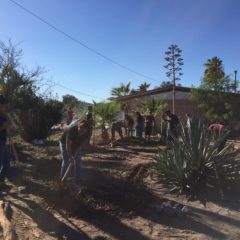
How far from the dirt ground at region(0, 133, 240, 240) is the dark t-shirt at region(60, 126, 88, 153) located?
86 centimetres

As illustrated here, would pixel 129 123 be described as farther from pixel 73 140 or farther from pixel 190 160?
pixel 73 140

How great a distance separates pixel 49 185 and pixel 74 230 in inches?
107

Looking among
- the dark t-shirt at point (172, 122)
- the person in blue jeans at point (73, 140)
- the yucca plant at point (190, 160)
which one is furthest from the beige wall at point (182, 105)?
the person in blue jeans at point (73, 140)

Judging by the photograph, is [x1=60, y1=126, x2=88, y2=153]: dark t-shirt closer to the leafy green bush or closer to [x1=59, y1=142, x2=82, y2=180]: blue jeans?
[x1=59, y1=142, x2=82, y2=180]: blue jeans

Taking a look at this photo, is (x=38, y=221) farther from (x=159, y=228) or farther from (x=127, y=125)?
(x=127, y=125)

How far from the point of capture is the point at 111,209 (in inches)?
261

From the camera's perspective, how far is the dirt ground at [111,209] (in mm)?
5598

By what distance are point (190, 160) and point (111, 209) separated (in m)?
2.17

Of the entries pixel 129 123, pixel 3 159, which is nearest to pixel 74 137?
pixel 3 159

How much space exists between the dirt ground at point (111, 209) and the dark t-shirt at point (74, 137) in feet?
2.84

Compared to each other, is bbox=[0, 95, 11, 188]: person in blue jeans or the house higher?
the house

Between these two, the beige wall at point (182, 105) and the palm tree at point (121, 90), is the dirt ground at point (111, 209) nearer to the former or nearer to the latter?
the beige wall at point (182, 105)

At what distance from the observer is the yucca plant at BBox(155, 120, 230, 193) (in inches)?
309

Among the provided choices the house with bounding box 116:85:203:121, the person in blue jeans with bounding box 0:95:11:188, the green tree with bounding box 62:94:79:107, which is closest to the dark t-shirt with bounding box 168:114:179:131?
the person in blue jeans with bounding box 0:95:11:188
